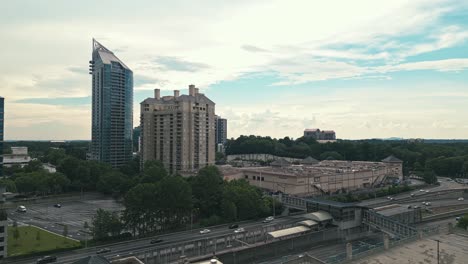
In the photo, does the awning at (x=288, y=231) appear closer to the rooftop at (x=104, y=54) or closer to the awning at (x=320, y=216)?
the awning at (x=320, y=216)

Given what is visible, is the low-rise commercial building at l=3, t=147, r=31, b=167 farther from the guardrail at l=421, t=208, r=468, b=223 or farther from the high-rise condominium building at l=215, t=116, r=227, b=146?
the guardrail at l=421, t=208, r=468, b=223

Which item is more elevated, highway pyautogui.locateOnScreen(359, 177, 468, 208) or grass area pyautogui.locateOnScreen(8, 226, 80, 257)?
highway pyautogui.locateOnScreen(359, 177, 468, 208)

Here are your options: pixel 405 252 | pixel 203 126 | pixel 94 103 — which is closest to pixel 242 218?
pixel 405 252

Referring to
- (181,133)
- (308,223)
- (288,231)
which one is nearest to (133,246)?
Answer: (288,231)

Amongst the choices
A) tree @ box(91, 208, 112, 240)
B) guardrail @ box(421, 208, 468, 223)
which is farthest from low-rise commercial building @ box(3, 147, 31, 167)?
guardrail @ box(421, 208, 468, 223)

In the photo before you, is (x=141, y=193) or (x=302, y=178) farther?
(x=302, y=178)

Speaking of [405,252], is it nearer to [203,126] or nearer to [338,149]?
[203,126]

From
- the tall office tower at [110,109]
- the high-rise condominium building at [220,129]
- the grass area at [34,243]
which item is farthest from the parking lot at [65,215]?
the high-rise condominium building at [220,129]
